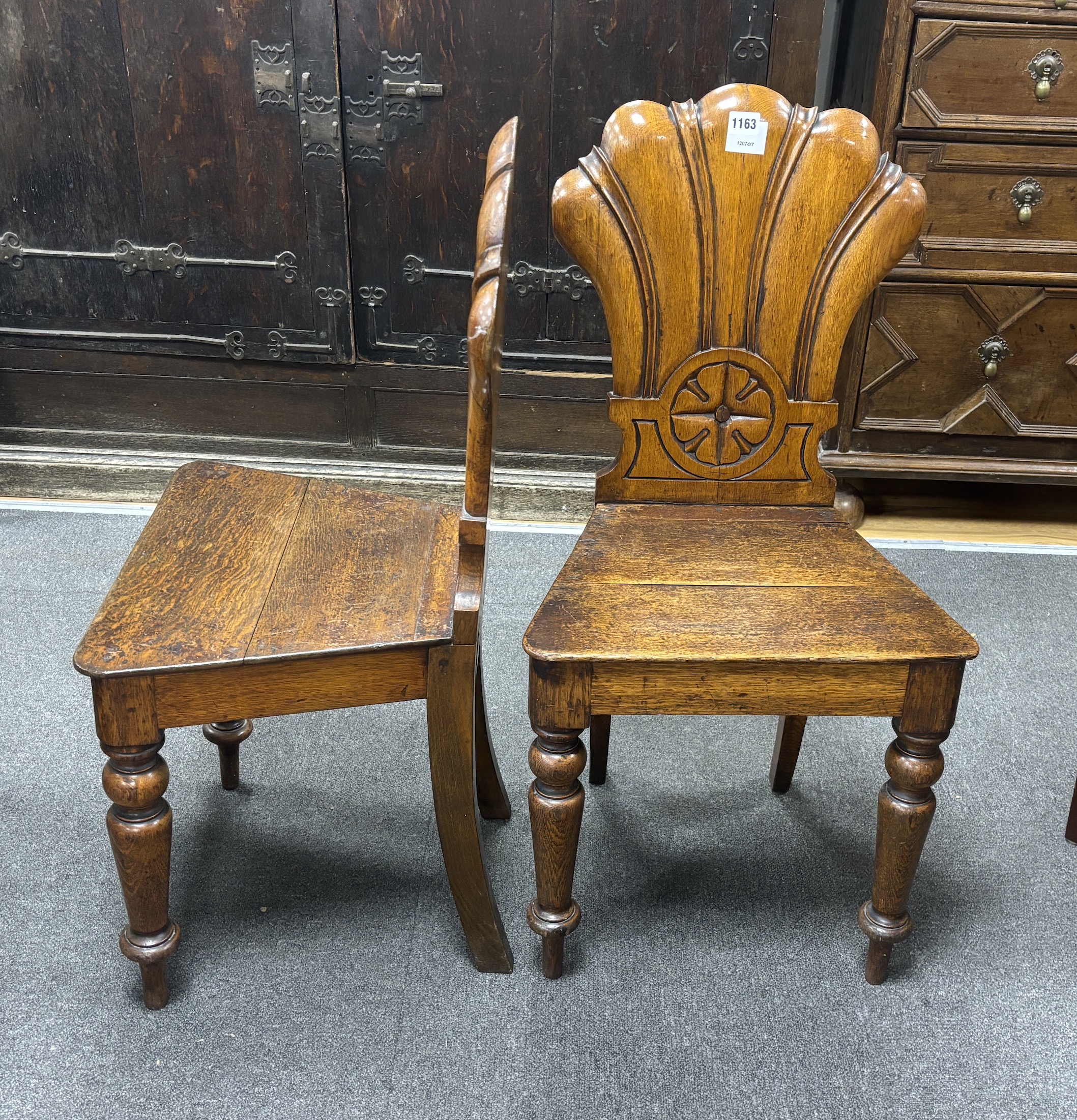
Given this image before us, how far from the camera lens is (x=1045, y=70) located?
88.4 inches

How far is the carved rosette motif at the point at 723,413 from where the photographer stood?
1597 millimetres

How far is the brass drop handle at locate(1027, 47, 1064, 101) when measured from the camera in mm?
2240

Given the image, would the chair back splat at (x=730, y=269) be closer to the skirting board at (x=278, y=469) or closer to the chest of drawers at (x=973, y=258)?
the chest of drawers at (x=973, y=258)

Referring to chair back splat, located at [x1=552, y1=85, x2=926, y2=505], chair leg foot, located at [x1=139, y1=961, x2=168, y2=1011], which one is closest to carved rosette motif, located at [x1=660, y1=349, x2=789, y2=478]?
chair back splat, located at [x1=552, y1=85, x2=926, y2=505]

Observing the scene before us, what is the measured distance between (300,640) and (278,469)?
5.69ft

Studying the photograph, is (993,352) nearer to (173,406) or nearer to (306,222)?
(306,222)

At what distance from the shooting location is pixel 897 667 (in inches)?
48.9

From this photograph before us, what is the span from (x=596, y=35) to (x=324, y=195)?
72cm

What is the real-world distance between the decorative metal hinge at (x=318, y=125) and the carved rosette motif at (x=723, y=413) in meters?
1.36

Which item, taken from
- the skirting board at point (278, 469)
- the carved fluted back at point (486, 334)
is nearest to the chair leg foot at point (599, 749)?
the carved fluted back at point (486, 334)

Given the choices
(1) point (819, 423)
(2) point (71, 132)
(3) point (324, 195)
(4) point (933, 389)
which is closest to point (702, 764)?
(1) point (819, 423)

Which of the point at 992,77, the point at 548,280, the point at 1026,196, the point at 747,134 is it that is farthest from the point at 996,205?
the point at 747,134

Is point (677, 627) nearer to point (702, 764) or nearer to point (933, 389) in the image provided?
point (702, 764)

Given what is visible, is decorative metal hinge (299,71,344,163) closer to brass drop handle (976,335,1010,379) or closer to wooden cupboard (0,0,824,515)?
wooden cupboard (0,0,824,515)
